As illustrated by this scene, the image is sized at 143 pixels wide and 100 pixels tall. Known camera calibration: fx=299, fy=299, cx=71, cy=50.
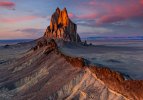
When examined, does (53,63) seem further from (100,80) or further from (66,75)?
(100,80)

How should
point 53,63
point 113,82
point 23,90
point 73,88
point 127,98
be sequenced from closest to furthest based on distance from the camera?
point 127,98, point 113,82, point 73,88, point 23,90, point 53,63

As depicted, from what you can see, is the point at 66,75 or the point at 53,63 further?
the point at 53,63

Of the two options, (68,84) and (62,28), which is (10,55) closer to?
(62,28)

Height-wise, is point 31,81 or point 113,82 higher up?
point 113,82

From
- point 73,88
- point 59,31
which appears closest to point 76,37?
point 59,31

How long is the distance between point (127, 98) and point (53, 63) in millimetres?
19749

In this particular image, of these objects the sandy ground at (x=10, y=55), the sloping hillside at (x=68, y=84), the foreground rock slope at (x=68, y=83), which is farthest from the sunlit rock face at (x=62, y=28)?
the sloping hillside at (x=68, y=84)

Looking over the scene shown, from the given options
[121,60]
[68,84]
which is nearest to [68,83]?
[68,84]

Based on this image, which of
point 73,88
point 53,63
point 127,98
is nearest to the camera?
point 127,98

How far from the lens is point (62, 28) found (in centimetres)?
13225

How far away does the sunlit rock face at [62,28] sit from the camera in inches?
5133

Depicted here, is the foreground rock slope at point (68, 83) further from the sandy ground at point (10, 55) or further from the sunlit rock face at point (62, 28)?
the sunlit rock face at point (62, 28)

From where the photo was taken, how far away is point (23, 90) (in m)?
37.6

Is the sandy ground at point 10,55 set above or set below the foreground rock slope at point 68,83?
below
